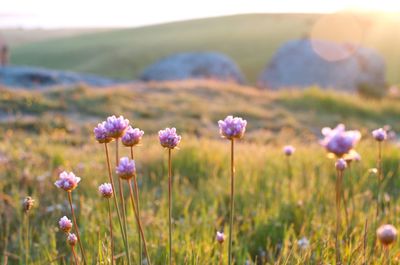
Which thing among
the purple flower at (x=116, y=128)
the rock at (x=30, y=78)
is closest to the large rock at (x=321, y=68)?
the rock at (x=30, y=78)

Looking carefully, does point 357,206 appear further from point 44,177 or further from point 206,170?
point 44,177

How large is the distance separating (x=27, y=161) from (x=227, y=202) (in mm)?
2398

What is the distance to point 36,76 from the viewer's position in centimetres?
1881

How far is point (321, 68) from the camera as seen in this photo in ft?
80.4

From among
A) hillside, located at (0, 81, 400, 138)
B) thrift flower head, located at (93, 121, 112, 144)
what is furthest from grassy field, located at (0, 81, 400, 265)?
thrift flower head, located at (93, 121, 112, 144)

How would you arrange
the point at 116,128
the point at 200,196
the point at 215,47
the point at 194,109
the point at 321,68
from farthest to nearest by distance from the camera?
1. the point at 215,47
2. the point at 321,68
3. the point at 194,109
4. the point at 200,196
5. the point at 116,128

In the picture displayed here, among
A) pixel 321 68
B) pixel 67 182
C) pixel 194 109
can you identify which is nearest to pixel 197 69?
pixel 321 68

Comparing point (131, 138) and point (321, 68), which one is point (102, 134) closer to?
point (131, 138)

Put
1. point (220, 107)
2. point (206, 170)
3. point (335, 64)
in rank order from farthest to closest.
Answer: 1. point (335, 64)
2. point (220, 107)
3. point (206, 170)

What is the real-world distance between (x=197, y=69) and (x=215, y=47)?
27.6 meters

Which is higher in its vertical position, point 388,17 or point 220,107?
point 388,17

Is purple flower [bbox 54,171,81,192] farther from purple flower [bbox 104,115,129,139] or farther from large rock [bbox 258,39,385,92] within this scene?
large rock [bbox 258,39,385,92]

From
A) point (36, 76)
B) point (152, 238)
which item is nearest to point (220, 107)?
point (36, 76)

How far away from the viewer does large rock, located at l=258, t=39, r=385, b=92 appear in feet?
79.7
